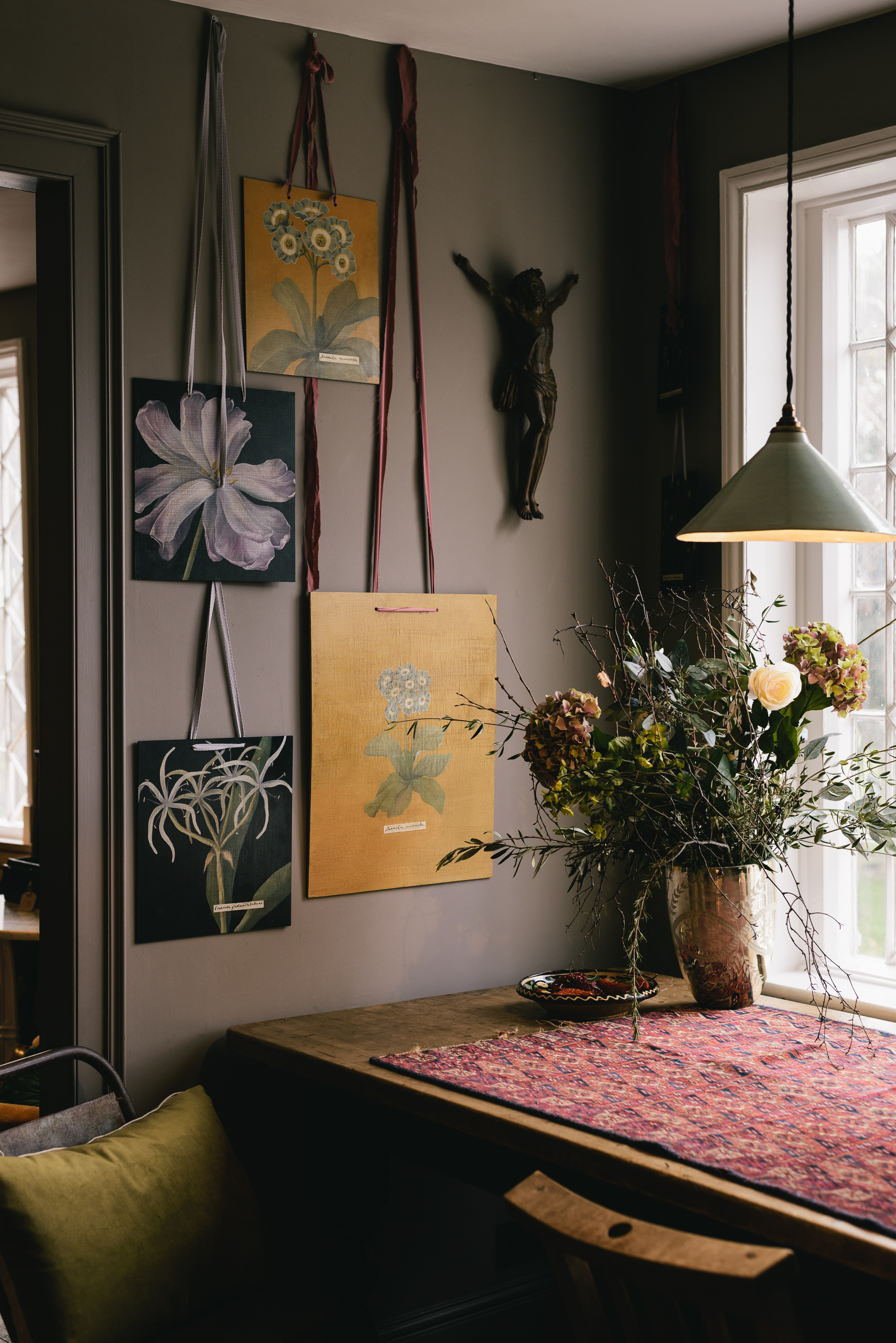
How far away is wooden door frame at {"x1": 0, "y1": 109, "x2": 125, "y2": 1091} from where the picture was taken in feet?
7.57

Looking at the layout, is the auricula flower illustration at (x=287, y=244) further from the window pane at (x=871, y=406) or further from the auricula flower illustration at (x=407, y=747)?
the window pane at (x=871, y=406)

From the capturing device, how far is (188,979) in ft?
7.97

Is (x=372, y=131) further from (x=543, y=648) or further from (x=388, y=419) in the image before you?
(x=543, y=648)

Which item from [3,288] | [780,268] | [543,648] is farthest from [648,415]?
[3,288]

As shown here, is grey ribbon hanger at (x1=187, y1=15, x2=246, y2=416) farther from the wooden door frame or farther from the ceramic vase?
the ceramic vase

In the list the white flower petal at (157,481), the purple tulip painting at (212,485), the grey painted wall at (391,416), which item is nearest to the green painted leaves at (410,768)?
the grey painted wall at (391,416)

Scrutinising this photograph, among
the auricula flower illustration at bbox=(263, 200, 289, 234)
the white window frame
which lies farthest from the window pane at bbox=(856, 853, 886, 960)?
the auricula flower illustration at bbox=(263, 200, 289, 234)

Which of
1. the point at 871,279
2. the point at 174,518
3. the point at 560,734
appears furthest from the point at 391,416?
the point at 871,279

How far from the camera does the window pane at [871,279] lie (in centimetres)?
272

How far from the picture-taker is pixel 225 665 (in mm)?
2471

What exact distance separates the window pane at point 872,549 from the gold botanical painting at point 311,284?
107cm

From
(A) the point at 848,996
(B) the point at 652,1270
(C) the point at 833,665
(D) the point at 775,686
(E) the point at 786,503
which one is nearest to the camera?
(B) the point at 652,1270

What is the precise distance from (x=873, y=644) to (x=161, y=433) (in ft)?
5.04

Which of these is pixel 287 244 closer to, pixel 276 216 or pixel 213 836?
pixel 276 216
